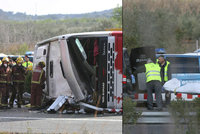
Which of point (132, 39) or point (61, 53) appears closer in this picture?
point (132, 39)

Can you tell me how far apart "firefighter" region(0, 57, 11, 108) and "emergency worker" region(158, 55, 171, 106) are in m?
9.83

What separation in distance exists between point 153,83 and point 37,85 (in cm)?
889

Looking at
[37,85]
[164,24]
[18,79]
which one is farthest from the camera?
[18,79]

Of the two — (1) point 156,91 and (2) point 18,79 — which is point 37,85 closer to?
(2) point 18,79

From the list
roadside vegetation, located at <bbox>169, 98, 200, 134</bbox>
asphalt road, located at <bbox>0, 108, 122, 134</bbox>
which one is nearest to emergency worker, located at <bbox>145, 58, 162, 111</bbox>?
roadside vegetation, located at <bbox>169, 98, 200, 134</bbox>

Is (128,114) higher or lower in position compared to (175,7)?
lower

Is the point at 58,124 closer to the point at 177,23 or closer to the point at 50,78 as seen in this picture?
the point at 50,78

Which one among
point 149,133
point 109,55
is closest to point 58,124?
point 109,55

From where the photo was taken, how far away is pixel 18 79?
13.9 meters

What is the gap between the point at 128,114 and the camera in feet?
13.4

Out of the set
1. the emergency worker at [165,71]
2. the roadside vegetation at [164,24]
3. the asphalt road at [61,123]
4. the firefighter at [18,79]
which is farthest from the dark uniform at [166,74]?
the firefighter at [18,79]

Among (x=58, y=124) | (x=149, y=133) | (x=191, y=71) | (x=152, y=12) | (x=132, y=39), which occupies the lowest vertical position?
(x=58, y=124)

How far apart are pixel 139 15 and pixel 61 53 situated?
760 cm

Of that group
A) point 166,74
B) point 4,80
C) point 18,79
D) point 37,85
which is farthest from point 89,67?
point 166,74
